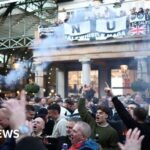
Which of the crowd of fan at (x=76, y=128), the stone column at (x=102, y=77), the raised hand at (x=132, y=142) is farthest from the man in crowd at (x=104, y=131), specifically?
the stone column at (x=102, y=77)

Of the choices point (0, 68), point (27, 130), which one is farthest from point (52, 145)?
point (0, 68)

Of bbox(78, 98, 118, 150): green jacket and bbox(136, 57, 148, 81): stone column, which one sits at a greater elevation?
bbox(136, 57, 148, 81): stone column

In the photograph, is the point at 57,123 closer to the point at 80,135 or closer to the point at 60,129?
the point at 60,129

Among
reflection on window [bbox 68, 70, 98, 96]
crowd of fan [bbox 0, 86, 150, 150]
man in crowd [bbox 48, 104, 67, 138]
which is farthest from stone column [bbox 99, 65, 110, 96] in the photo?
man in crowd [bbox 48, 104, 67, 138]

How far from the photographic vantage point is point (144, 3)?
2553 cm

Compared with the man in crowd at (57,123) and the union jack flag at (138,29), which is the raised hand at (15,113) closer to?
the man in crowd at (57,123)

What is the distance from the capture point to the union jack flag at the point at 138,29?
66.9ft

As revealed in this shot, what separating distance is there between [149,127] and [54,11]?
89.6 feet

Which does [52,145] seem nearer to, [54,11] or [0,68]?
[54,11]

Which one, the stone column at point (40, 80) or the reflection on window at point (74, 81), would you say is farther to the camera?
the reflection on window at point (74, 81)

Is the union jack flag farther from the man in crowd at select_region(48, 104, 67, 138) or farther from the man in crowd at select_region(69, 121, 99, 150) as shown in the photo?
the man in crowd at select_region(69, 121, 99, 150)

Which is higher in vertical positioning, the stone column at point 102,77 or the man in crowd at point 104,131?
the stone column at point 102,77

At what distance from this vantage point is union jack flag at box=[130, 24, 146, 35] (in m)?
20.4

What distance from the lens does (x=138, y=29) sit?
68.9 feet
